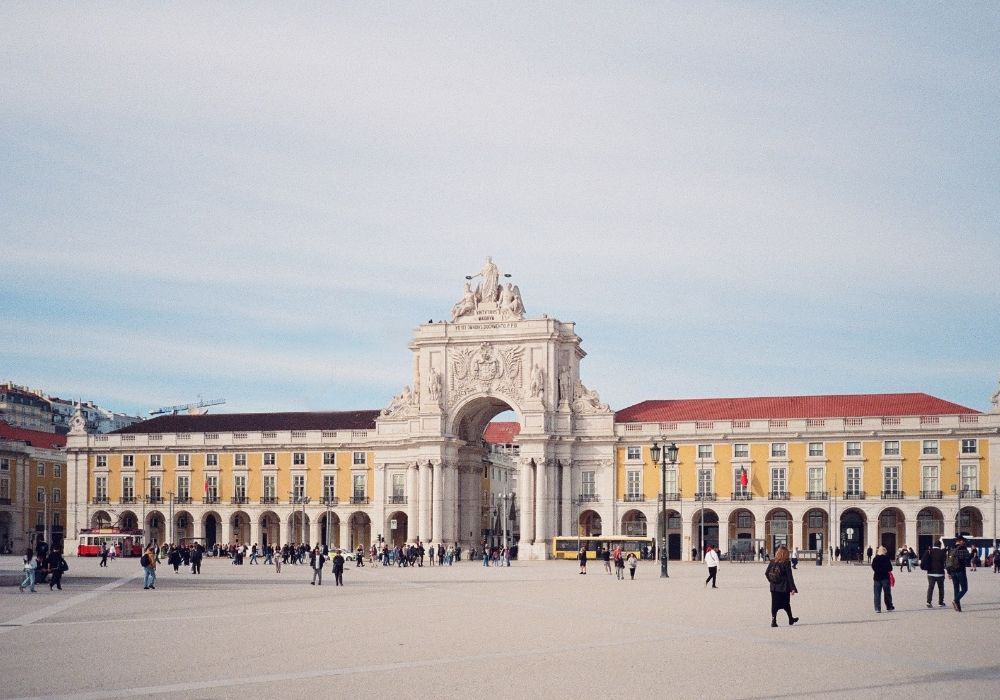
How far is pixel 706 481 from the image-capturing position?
95.8 m

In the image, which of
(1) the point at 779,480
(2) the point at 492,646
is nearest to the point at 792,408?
(1) the point at 779,480

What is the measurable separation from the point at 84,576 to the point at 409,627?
32506 mm

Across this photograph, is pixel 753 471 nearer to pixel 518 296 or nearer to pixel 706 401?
pixel 706 401

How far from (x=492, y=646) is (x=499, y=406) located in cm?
7944

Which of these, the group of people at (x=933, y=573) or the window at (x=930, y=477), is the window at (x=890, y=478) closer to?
the window at (x=930, y=477)

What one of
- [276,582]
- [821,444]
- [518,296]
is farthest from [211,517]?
[276,582]

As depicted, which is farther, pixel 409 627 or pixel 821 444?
pixel 821 444

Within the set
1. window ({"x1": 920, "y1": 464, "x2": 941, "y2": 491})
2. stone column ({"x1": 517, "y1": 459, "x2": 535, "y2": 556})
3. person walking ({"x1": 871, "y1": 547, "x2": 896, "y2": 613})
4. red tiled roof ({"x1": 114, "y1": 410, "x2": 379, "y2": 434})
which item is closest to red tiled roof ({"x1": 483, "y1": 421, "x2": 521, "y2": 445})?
red tiled roof ({"x1": 114, "y1": 410, "x2": 379, "y2": 434})

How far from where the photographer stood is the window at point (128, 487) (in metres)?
110

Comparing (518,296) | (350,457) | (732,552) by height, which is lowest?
(732,552)

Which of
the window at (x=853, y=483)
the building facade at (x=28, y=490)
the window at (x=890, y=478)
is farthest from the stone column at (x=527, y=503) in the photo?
the building facade at (x=28, y=490)

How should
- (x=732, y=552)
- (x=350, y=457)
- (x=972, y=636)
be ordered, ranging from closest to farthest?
(x=972, y=636), (x=732, y=552), (x=350, y=457)

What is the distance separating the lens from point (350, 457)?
346ft

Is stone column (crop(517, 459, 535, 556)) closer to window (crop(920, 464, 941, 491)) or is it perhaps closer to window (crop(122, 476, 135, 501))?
window (crop(920, 464, 941, 491))
